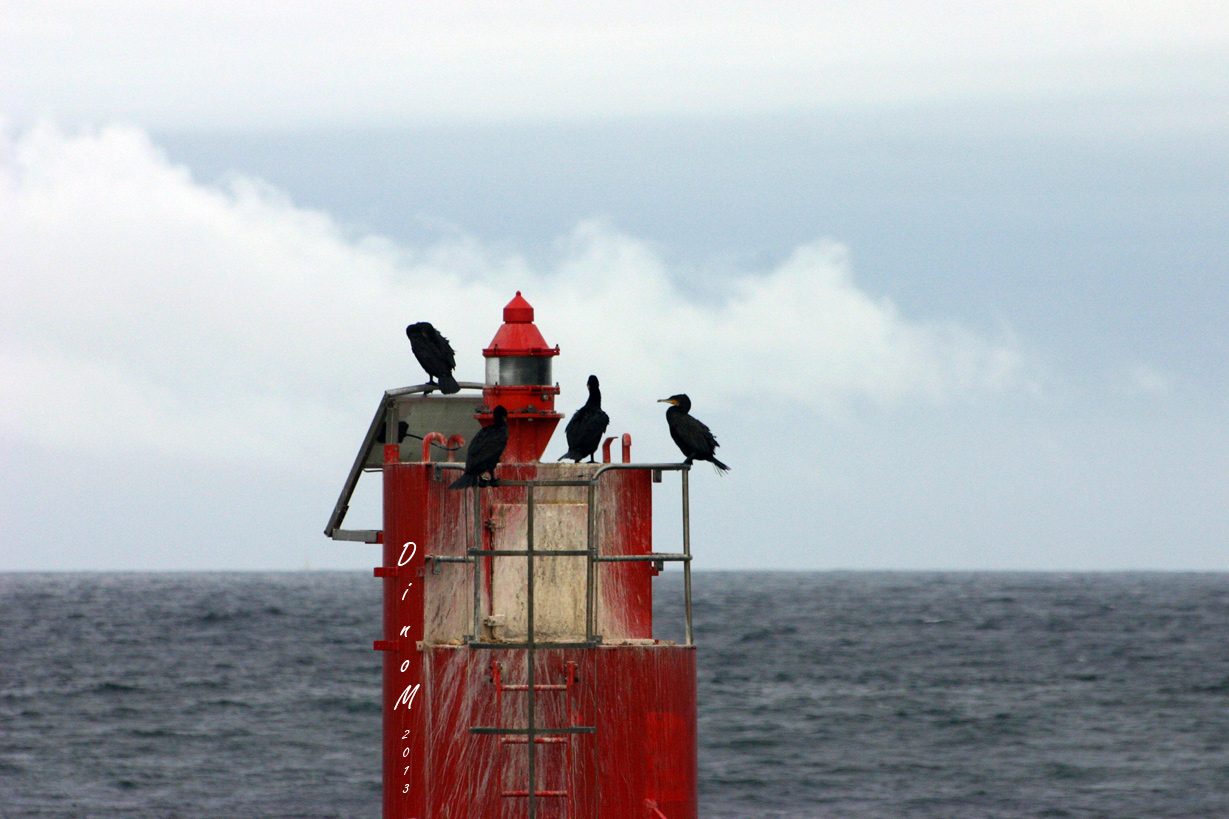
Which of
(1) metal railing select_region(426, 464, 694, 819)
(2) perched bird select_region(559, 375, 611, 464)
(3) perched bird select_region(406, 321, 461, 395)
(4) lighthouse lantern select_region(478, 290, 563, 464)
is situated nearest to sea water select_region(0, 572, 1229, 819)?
(3) perched bird select_region(406, 321, 461, 395)

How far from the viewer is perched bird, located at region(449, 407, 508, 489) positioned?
8.80m

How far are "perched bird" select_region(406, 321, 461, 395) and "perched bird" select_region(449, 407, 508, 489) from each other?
76.0 inches

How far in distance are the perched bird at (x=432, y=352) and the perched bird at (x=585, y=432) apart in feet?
3.39

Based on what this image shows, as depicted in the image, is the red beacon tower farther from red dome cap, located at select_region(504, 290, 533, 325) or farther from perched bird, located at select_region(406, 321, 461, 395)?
perched bird, located at select_region(406, 321, 461, 395)

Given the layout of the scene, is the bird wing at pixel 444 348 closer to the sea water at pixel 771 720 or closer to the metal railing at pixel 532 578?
the metal railing at pixel 532 578

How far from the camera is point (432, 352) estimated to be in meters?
11.2

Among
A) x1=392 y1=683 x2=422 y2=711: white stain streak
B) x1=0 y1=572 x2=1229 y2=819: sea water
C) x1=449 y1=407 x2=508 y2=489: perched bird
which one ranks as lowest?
x1=0 y1=572 x2=1229 y2=819: sea water

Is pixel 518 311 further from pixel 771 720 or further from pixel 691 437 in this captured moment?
pixel 771 720

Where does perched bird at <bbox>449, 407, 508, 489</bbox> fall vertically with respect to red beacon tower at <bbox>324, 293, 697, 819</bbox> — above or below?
above

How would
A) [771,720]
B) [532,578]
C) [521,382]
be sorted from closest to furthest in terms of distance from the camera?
[532,578] < [521,382] < [771,720]

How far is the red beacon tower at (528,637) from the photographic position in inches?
347

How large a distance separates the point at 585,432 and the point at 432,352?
5.15ft

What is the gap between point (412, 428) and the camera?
1021cm

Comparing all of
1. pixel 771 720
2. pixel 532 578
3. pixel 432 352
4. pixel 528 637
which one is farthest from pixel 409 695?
pixel 771 720
